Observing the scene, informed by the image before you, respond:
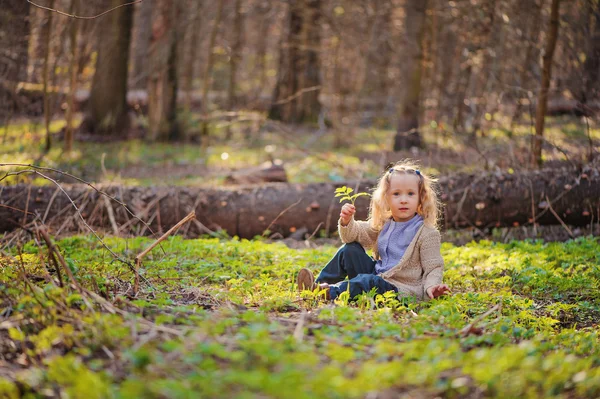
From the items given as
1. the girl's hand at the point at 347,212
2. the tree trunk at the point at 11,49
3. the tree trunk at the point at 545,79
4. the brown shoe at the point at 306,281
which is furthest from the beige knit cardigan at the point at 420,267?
the tree trunk at the point at 11,49

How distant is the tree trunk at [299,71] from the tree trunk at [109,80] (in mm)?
5364

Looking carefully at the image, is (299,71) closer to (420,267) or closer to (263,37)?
(263,37)

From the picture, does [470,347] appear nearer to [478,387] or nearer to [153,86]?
[478,387]

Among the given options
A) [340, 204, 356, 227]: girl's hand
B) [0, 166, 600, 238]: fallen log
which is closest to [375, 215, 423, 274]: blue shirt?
[340, 204, 356, 227]: girl's hand

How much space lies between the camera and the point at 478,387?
2902 millimetres

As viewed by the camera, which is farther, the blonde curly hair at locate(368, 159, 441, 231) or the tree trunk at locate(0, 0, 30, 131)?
the tree trunk at locate(0, 0, 30, 131)

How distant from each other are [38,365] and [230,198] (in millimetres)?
5768

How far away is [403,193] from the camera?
5.57 meters

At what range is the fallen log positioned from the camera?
8.36 metres

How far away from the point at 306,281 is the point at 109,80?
13.5 m

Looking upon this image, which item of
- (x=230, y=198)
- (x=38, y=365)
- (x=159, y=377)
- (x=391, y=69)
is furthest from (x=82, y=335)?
(x=391, y=69)

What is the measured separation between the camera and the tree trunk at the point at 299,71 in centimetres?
2039

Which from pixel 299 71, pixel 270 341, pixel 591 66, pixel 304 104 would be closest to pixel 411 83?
pixel 591 66

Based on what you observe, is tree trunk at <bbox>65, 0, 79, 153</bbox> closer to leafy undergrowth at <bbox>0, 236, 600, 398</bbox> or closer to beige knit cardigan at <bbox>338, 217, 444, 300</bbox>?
leafy undergrowth at <bbox>0, 236, 600, 398</bbox>
